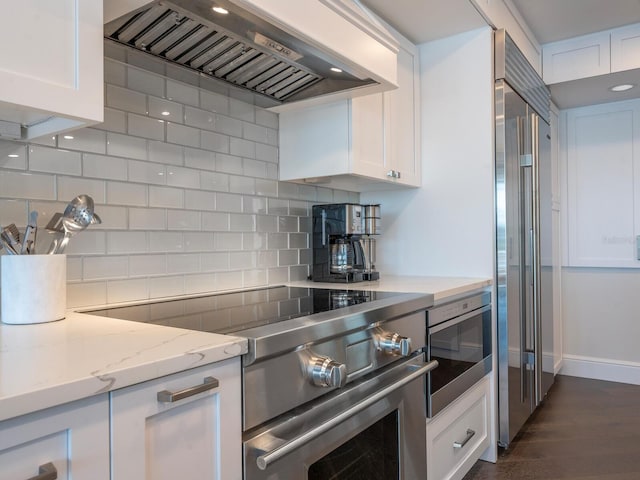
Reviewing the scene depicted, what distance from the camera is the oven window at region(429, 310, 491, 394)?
1769 millimetres

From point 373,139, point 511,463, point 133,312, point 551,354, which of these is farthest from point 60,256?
point 551,354

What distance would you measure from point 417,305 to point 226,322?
0.75 meters

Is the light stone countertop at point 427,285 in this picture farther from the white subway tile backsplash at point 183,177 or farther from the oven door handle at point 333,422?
the white subway tile backsplash at point 183,177

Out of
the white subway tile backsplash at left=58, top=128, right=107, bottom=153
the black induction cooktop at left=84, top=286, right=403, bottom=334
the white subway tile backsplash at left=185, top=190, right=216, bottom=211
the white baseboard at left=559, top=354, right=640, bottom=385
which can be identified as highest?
the white subway tile backsplash at left=58, top=128, right=107, bottom=153

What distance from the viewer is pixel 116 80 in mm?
1458

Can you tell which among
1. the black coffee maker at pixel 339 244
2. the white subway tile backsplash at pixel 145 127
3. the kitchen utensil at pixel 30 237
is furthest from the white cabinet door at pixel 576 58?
the kitchen utensil at pixel 30 237

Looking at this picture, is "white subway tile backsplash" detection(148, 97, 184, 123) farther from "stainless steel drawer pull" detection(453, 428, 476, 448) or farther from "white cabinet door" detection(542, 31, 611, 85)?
"white cabinet door" detection(542, 31, 611, 85)

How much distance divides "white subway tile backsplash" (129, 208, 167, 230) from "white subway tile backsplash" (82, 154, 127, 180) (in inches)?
4.7

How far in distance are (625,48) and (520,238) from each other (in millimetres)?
1511

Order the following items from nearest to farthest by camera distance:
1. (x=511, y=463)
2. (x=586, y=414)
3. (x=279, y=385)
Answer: (x=279, y=385) → (x=511, y=463) → (x=586, y=414)

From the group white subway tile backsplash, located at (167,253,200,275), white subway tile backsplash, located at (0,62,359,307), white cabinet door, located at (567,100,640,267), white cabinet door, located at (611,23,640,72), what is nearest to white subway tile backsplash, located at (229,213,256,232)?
white subway tile backsplash, located at (0,62,359,307)

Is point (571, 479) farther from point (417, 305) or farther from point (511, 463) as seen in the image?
A: point (417, 305)

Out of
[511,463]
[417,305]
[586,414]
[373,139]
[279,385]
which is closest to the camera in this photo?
[279,385]

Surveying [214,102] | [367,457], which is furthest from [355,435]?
[214,102]
